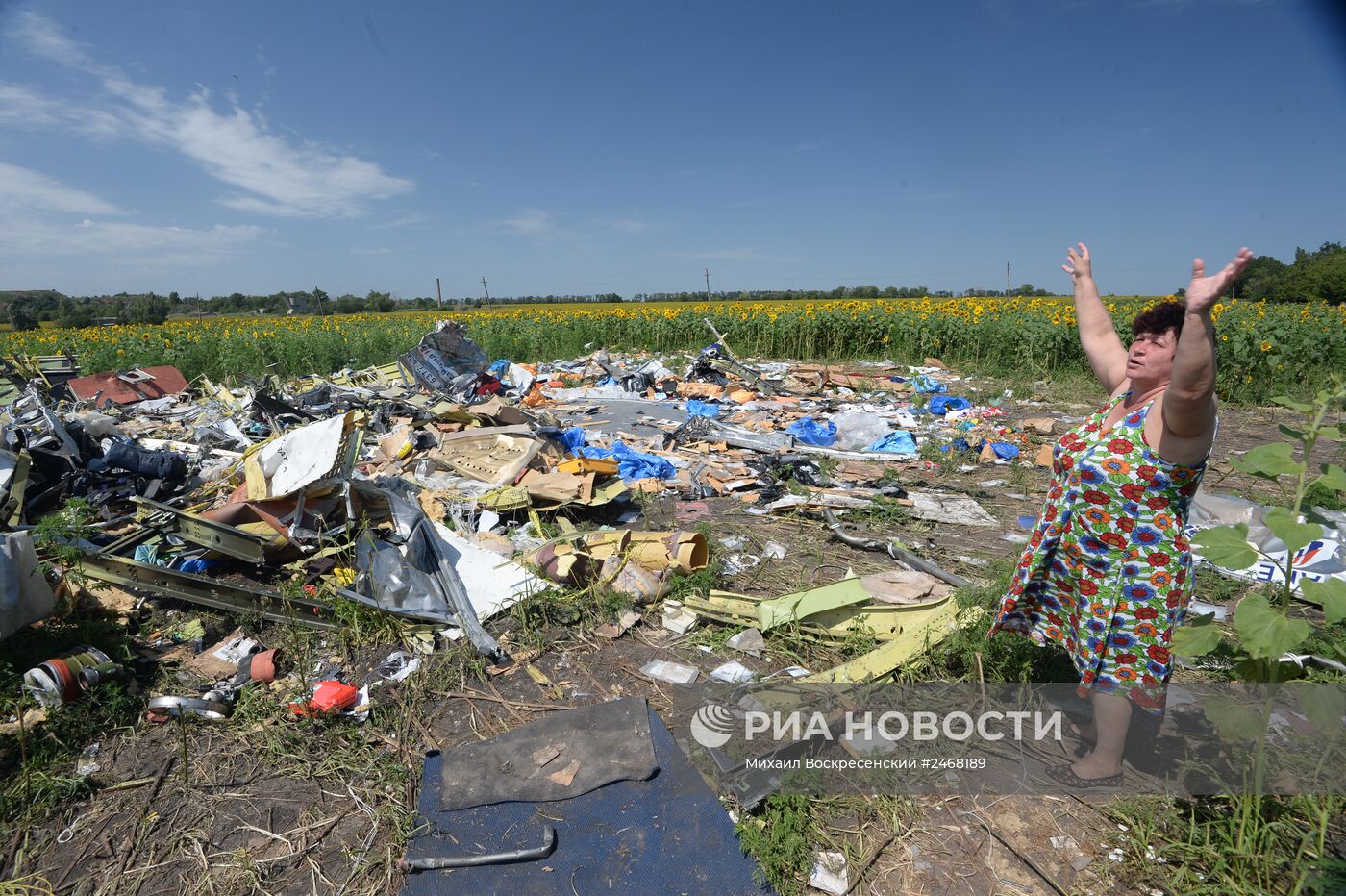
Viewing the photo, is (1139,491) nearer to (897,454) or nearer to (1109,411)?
(1109,411)

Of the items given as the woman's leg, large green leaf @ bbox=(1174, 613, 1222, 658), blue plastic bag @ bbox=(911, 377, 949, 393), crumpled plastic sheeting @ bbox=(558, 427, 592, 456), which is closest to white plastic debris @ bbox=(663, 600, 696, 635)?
the woman's leg

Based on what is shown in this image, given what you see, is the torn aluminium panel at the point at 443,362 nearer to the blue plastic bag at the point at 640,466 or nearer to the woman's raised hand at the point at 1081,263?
the blue plastic bag at the point at 640,466

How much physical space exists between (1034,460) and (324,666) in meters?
Result: 6.49

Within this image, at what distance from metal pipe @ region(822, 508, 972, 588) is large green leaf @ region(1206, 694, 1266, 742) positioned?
1.76 m

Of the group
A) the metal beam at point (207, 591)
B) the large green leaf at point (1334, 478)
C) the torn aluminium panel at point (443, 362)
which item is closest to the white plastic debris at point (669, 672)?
the metal beam at point (207, 591)

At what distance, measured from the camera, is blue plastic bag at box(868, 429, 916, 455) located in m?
7.04

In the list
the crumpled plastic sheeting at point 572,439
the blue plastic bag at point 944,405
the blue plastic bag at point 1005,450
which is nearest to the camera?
the crumpled plastic sheeting at point 572,439

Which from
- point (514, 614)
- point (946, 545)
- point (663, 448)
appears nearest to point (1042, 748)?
point (946, 545)

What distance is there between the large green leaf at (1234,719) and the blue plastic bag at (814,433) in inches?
219

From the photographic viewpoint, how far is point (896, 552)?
14.4 ft

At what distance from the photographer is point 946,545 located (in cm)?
467

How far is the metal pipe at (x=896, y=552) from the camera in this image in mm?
3979

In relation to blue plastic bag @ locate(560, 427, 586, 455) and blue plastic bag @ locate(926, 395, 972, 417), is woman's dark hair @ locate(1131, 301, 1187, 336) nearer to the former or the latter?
blue plastic bag @ locate(560, 427, 586, 455)

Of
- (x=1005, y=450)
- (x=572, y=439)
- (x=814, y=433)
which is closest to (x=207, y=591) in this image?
(x=572, y=439)
